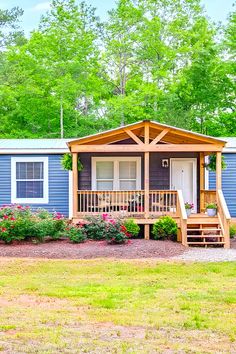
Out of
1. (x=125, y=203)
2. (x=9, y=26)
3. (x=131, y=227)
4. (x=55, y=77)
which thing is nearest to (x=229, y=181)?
(x=125, y=203)

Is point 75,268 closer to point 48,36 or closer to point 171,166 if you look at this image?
point 171,166

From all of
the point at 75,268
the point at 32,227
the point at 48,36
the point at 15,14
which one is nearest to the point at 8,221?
the point at 32,227

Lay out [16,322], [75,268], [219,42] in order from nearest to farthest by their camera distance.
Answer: [16,322] < [75,268] < [219,42]

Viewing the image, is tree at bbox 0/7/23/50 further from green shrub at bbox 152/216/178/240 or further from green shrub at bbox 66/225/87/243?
green shrub at bbox 152/216/178/240

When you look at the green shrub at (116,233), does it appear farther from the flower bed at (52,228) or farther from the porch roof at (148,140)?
the porch roof at (148,140)

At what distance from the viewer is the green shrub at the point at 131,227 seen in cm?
1347

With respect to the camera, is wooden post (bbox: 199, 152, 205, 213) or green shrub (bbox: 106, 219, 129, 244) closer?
green shrub (bbox: 106, 219, 129, 244)

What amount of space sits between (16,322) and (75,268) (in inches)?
160

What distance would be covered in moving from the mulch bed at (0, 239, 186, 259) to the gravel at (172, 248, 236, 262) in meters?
0.26

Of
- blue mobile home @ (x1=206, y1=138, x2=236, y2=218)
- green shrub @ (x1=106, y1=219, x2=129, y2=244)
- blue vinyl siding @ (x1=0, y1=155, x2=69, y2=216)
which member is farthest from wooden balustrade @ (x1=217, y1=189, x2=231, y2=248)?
blue vinyl siding @ (x1=0, y1=155, x2=69, y2=216)

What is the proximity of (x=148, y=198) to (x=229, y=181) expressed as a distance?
5.55m

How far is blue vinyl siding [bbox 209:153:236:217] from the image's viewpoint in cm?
1828

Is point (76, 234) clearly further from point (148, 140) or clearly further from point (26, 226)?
point (148, 140)

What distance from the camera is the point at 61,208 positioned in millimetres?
18156
